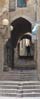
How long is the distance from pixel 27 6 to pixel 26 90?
7192 mm

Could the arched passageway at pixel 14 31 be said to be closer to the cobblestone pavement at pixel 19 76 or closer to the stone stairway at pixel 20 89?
the cobblestone pavement at pixel 19 76

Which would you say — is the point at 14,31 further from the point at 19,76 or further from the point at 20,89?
the point at 20,89

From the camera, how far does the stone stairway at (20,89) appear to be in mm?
14556

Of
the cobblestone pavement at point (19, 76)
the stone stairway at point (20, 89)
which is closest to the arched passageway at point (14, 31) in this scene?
the cobblestone pavement at point (19, 76)

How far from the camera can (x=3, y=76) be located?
19.2 metres

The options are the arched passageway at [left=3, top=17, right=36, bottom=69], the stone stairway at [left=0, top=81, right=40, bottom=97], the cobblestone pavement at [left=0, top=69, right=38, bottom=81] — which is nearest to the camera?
the stone stairway at [left=0, top=81, right=40, bottom=97]

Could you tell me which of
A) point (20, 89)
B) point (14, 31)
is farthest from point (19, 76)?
point (14, 31)

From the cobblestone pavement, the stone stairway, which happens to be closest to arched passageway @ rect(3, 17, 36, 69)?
the cobblestone pavement

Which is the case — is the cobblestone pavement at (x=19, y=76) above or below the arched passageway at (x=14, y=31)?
below

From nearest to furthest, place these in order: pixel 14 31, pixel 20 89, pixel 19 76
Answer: pixel 20 89 < pixel 19 76 < pixel 14 31

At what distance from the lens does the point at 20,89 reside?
15.0m

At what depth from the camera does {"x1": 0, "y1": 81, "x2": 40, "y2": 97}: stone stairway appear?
573 inches

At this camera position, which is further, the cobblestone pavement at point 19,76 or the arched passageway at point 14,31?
the arched passageway at point 14,31

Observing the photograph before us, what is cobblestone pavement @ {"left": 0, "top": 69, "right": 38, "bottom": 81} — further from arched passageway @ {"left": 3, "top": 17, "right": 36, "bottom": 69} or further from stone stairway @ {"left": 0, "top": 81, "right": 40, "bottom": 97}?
arched passageway @ {"left": 3, "top": 17, "right": 36, "bottom": 69}
